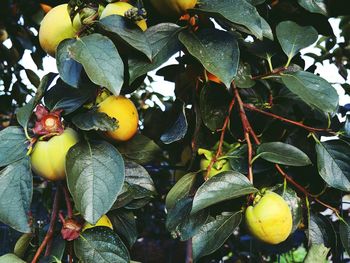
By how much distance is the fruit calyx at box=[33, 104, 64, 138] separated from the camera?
63cm

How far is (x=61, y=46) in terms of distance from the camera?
1.96 feet

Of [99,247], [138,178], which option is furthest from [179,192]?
[99,247]

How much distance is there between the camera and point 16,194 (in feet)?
1.99

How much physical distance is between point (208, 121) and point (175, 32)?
0.58 ft

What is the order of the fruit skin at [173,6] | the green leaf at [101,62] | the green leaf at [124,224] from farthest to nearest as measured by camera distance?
the green leaf at [124,224] → the fruit skin at [173,6] → the green leaf at [101,62]

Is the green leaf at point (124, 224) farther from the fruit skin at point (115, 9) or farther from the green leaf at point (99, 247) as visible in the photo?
the fruit skin at point (115, 9)

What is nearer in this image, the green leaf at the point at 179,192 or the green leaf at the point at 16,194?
the green leaf at the point at 16,194

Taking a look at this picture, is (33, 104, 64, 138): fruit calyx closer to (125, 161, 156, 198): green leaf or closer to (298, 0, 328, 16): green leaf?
(125, 161, 156, 198): green leaf

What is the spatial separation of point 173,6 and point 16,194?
1.07 ft

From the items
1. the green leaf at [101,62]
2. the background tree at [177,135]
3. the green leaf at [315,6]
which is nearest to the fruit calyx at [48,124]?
the background tree at [177,135]

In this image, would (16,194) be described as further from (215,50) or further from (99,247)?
(215,50)

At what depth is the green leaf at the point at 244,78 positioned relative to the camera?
2.58ft

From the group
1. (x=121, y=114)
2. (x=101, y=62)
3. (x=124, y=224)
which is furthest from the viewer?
(x=124, y=224)

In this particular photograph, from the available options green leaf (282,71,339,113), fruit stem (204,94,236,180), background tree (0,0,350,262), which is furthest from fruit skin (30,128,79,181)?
green leaf (282,71,339,113)
